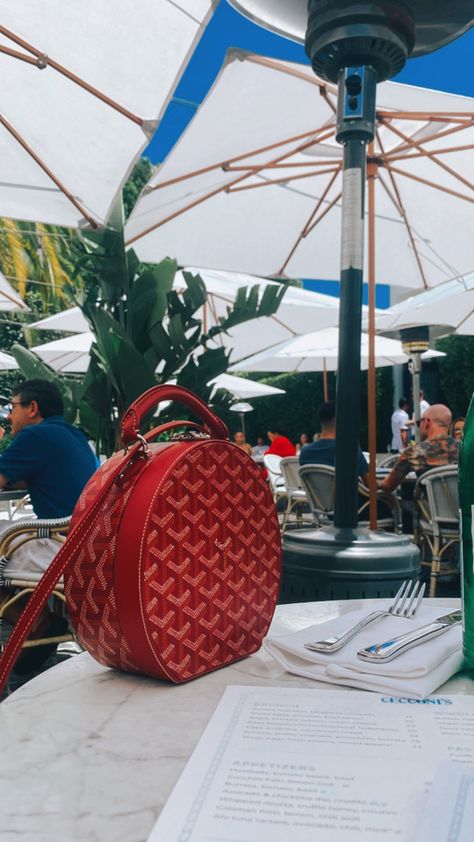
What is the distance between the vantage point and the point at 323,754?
0.62 meters

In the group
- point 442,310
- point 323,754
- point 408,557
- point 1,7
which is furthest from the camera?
point 442,310

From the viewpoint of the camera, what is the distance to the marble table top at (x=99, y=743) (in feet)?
1.71

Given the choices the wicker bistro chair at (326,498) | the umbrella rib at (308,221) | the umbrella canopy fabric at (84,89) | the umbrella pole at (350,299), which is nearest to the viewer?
the umbrella pole at (350,299)

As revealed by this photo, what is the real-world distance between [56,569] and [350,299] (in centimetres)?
141

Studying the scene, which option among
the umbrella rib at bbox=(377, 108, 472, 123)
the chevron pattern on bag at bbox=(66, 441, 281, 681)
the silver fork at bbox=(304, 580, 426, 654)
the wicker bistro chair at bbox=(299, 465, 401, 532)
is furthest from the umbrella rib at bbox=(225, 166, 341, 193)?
the chevron pattern on bag at bbox=(66, 441, 281, 681)

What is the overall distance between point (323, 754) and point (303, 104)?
4858mm

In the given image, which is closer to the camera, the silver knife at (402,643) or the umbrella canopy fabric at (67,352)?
the silver knife at (402,643)

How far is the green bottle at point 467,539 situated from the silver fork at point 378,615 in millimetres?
134

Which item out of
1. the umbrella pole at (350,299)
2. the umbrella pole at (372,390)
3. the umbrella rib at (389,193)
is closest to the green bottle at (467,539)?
the umbrella pole at (350,299)

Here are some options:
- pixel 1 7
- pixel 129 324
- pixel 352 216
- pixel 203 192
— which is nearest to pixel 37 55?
pixel 1 7

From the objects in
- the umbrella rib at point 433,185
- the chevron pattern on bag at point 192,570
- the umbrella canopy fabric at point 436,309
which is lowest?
the chevron pattern on bag at point 192,570

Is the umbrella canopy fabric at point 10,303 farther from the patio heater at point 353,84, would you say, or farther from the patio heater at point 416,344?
the patio heater at point 353,84

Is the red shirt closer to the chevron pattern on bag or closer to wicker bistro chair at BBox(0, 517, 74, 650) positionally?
wicker bistro chair at BBox(0, 517, 74, 650)

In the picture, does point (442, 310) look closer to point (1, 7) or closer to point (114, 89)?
point (114, 89)
